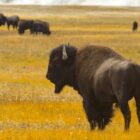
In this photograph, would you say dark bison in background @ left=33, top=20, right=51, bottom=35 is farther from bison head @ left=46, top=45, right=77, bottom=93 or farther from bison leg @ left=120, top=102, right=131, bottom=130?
bison leg @ left=120, top=102, right=131, bottom=130

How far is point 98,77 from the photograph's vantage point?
1002 centimetres

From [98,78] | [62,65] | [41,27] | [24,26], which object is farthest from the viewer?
[24,26]

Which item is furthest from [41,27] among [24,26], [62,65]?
[62,65]

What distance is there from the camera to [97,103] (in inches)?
410

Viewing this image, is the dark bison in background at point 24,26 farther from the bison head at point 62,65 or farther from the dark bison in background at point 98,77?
the dark bison in background at point 98,77

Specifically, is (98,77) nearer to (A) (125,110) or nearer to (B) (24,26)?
(A) (125,110)

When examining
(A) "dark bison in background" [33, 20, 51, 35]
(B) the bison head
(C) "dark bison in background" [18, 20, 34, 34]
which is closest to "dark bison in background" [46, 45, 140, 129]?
(B) the bison head

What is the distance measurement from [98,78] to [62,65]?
1528 millimetres

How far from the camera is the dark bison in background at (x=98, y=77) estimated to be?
9.48 m

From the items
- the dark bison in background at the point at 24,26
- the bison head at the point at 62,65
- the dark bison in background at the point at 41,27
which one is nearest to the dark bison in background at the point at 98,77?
A: the bison head at the point at 62,65

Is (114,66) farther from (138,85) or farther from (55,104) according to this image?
(55,104)

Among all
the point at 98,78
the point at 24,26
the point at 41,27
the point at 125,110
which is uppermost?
the point at 98,78

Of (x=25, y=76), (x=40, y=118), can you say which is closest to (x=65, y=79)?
(x=40, y=118)

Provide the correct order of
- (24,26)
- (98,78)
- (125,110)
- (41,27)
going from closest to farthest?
(125,110), (98,78), (41,27), (24,26)
